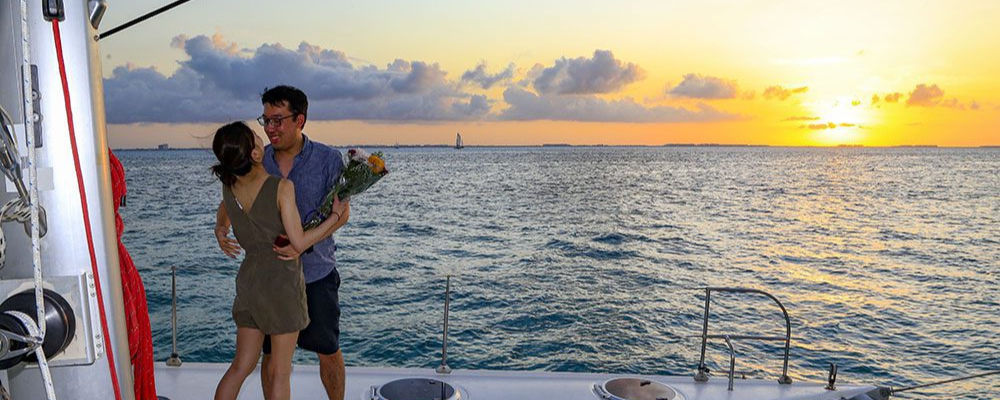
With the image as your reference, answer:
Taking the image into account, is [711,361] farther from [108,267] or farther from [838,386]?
[108,267]

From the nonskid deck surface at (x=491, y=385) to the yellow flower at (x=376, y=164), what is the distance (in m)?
1.27

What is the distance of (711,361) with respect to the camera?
39.0 ft

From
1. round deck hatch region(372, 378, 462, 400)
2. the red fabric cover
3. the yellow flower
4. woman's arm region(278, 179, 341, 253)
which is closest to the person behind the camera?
the red fabric cover

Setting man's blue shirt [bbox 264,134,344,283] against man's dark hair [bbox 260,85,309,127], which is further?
man's blue shirt [bbox 264,134,344,283]

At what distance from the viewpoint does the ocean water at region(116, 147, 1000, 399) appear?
12391 millimetres

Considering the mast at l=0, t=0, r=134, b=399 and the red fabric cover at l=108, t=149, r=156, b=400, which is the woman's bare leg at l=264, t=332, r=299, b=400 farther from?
the mast at l=0, t=0, r=134, b=399

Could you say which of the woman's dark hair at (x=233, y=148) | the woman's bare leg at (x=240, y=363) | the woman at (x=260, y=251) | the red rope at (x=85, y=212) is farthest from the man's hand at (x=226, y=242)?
the red rope at (x=85, y=212)

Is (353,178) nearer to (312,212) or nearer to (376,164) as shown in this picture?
(376,164)

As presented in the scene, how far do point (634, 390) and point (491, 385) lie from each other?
761 millimetres

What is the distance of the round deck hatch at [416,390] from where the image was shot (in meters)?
3.45

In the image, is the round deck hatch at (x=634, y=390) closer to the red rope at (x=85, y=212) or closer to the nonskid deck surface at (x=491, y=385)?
the nonskid deck surface at (x=491, y=385)

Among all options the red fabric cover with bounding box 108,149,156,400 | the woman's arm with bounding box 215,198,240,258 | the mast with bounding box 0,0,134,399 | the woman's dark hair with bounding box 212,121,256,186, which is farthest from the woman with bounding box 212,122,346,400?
the mast with bounding box 0,0,134,399

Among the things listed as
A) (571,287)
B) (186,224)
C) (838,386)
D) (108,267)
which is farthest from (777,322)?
(186,224)

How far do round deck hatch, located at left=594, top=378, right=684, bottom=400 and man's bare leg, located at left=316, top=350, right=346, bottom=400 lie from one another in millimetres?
1350
